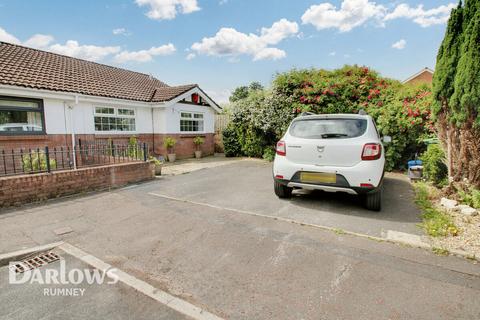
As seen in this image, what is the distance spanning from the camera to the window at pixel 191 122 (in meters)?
14.1

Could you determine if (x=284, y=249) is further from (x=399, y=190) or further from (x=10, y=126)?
(x=10, y=126)

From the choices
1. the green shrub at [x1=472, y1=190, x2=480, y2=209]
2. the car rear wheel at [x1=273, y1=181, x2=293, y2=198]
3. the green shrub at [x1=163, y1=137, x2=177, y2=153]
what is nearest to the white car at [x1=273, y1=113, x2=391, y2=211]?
the car rear wheel at [x1=273, y1=181, x2=293, y2=198]

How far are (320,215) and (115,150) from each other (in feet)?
19.8

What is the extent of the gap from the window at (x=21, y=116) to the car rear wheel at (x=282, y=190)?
8.73m

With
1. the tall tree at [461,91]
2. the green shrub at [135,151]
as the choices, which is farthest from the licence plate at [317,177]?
the green shrub at [135,151]

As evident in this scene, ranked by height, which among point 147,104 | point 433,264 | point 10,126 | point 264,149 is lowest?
point 433,264

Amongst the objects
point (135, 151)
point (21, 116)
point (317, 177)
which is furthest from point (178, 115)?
point (317, 177)

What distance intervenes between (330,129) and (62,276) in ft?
14.6

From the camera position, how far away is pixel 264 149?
13016 millimetres

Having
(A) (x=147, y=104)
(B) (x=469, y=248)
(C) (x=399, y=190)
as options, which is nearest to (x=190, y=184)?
(C) (x=399, y=190)

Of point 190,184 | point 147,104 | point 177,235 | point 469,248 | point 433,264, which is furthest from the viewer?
point 147,104

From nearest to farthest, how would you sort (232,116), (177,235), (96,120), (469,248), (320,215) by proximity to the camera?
(469,248) → (177,235) → (320,215) → (96,120) → (232,116)

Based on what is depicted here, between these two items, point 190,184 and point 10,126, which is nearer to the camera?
point 190,184

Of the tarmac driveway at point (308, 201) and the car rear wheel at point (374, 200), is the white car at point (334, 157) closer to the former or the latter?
the car rear wheel at point (374, 200)
